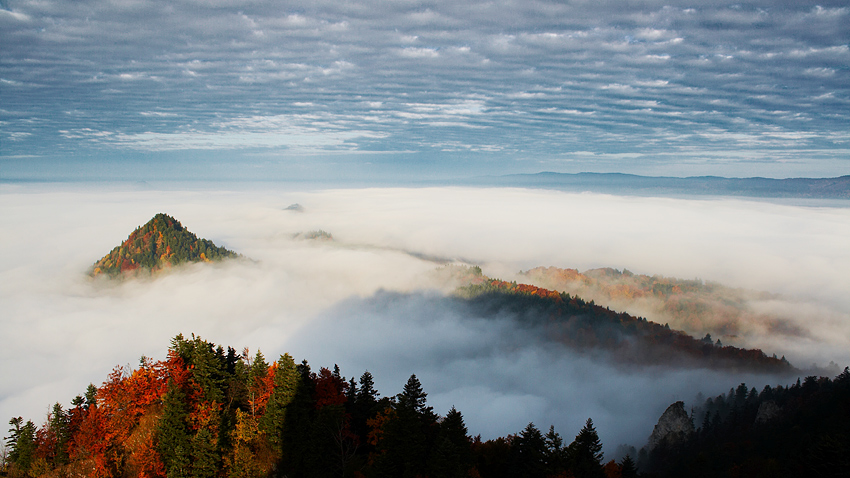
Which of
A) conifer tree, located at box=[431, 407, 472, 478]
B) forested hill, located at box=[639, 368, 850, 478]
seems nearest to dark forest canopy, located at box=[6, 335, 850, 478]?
conifer tree, located at box=[431, 407, 472, 478]

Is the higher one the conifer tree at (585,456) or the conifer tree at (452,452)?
the conifer tree at (452,452)

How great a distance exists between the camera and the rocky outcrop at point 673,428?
10325 cm

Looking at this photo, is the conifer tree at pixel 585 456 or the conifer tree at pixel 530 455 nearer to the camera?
the conifer tree at pixel 585 456

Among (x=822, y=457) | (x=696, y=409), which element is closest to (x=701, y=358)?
(x=696, y=409)

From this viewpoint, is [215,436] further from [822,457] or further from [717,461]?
[717,461]

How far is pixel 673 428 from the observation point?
344ft

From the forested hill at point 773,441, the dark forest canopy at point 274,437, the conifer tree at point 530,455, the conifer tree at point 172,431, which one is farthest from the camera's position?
the forested hill at point 773,441

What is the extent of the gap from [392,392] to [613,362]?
91.3m

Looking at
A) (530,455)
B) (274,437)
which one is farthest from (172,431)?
(530,455)

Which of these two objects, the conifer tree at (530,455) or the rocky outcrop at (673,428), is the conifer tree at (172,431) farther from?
the rocky outcrop at (673,428)

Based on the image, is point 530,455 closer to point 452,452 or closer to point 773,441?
point 452,452

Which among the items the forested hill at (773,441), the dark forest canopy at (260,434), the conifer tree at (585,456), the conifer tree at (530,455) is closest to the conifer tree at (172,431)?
the dark forest canopy at (260,434)

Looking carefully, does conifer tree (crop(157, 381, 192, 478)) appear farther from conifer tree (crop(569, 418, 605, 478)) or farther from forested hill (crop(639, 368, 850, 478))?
forested hill (crop(639, 368, 850, 478))

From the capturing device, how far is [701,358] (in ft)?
618
